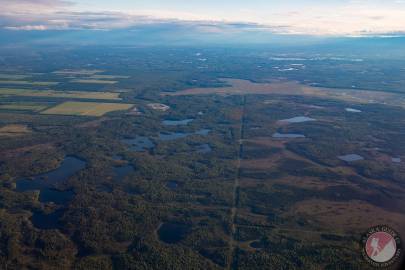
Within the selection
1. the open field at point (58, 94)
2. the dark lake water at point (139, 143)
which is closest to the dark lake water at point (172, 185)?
the dark lake water at point (139, 143)

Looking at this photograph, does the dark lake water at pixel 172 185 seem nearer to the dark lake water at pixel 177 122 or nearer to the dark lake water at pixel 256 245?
the dark lake water at pixel 256 245

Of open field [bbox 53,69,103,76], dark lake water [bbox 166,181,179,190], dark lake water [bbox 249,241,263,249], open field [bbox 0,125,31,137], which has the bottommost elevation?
open field [bbox 53,69,103,76]

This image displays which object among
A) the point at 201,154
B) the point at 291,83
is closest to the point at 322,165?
the point at 201,154

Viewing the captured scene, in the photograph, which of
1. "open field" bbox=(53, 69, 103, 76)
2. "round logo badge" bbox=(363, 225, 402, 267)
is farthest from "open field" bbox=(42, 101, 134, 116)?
"round logo badge" bbox=(363, 225, 402, 267)

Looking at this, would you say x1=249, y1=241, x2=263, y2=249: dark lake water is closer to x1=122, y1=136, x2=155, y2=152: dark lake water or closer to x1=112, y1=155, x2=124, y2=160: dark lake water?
x1=112, y1=155, x2=124, y2=160: dark lake water

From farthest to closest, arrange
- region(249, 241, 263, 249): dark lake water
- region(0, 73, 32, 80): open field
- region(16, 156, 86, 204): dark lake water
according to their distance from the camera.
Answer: region(0, 73, 32, 80): open field → region(16, 156, 86, 204): dark lake water → region(249, 241, 263, 249): dark lake water

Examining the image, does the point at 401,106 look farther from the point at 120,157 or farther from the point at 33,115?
the point at 33,115

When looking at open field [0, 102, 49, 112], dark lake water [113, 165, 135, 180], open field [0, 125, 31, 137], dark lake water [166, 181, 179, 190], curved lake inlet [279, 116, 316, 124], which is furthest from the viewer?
open field [0, 102, 49, 112]
